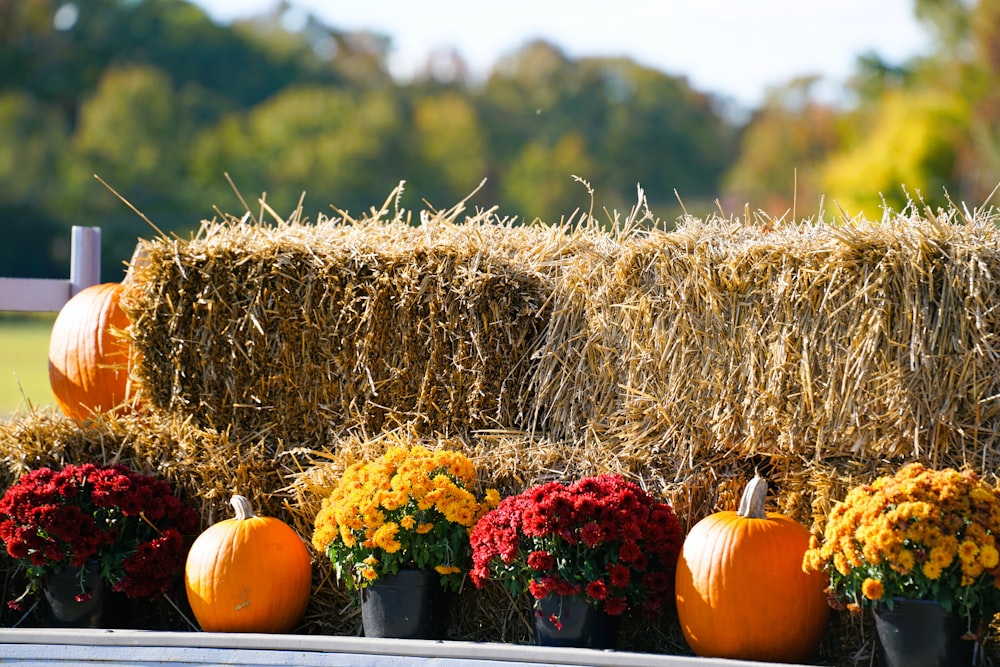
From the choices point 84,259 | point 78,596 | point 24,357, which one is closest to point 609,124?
point 24,357

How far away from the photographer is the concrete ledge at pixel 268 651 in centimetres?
339

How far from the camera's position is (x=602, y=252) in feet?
13.7

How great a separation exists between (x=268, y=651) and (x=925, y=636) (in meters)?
2.01

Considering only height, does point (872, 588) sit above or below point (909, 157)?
below

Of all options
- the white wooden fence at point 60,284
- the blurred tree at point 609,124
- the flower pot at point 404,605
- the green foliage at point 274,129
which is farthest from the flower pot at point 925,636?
the blurred tree at point 609,124

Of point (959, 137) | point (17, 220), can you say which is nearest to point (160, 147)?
point (17, 220)

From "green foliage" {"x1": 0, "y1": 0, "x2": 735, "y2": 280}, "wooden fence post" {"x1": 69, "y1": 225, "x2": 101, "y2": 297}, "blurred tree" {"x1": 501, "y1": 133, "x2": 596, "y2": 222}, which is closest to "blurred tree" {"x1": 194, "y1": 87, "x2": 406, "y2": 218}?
"green foliage" {"x1": 0, "y1": 0, "x2": 735, "y2": 280}

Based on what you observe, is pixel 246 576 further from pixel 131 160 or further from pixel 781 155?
pixel 781 155

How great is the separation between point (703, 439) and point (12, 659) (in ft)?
7.92

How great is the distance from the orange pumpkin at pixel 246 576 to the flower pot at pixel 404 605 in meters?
0.36

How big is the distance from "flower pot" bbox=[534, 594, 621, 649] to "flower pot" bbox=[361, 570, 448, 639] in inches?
16.7

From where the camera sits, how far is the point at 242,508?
13.2 ft

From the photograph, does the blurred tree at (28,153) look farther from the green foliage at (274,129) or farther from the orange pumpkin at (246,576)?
the orange pumpkin at (246,576)

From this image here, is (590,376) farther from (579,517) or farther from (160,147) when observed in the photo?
(160,147)
